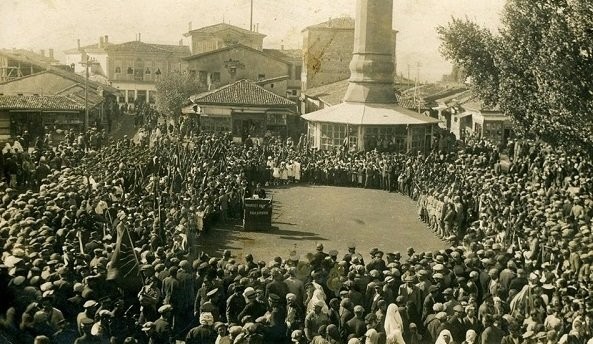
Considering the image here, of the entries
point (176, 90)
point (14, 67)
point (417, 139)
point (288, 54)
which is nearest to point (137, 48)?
point (288, 54)

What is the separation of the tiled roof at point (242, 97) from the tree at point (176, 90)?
29.6 feet

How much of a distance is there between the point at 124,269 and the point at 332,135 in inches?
1003

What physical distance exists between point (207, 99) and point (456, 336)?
3263cm

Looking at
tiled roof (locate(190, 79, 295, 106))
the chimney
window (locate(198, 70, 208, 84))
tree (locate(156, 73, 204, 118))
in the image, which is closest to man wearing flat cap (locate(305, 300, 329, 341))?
the chimney

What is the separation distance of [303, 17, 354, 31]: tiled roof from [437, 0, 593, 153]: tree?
29937 millimetres

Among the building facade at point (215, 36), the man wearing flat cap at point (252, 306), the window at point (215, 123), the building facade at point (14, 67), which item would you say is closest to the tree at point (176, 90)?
the building facade at point (14, 67)

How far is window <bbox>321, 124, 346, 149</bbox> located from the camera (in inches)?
1403

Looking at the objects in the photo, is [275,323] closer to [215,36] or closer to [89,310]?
[89,310]

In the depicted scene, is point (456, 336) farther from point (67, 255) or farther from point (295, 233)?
point (295, 233)

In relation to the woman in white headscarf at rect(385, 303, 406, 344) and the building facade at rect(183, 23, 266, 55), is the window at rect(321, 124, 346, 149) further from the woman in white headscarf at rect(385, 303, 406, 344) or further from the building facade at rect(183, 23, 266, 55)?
the building facade at rect(183, 23, 266, 55)

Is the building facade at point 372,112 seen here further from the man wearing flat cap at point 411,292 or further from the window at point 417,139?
the man wearing flat cap at point 411,292

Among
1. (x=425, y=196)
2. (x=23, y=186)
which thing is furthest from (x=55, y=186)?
(x=425, y=196)

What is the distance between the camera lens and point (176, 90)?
50.2 meters

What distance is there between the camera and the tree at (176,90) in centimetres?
5034
